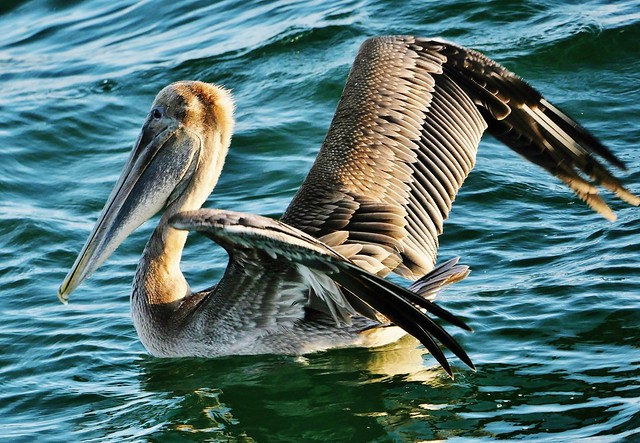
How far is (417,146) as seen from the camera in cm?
648

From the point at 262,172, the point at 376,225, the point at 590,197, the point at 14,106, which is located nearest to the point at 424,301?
the point at 376,225

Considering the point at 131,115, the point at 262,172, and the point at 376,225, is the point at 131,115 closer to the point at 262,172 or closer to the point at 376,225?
the point at 262,172

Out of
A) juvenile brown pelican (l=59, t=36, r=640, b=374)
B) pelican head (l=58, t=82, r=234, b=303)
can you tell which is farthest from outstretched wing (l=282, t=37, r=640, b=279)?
pelican head (l=58, t=82, r=234, b=303)

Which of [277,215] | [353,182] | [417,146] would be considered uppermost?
[417,146]

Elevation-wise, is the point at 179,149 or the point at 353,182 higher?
the point at 179,149

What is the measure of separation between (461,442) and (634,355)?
118 cm

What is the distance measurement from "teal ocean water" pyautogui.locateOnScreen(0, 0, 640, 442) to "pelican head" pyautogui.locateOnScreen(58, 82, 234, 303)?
92cm

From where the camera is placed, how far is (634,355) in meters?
5.74

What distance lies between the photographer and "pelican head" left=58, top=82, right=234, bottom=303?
6523 mm

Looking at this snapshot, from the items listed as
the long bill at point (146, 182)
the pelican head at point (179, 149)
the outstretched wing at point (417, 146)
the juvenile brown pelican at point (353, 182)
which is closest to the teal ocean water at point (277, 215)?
the juvenile brown pelican at point (353, 182)

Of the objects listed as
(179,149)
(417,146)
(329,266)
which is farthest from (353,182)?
(329,266)

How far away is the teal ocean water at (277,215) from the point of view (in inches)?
219

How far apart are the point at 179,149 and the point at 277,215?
1.74 m

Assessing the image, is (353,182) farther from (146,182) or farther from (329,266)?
(329,266)
